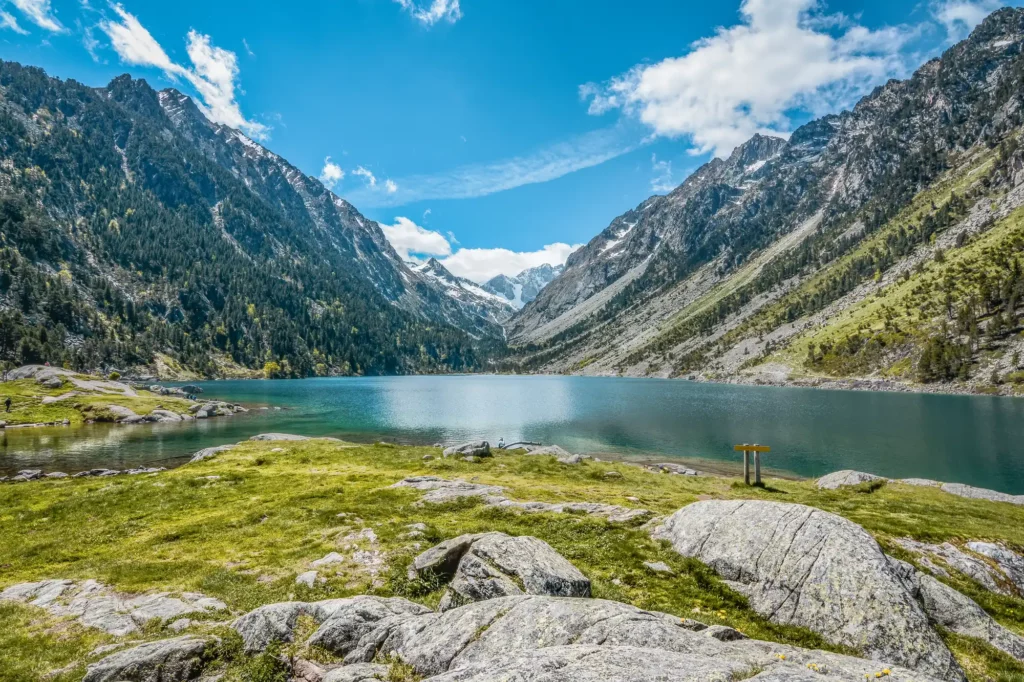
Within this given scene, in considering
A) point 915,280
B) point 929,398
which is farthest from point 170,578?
point 915,280

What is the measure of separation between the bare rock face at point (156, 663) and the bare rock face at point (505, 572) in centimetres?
684

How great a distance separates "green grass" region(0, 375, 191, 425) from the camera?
282 ft

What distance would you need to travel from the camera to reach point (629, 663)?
8.32 meters

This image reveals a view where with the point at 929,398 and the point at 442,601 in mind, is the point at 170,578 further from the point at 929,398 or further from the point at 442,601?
the point at 929,398

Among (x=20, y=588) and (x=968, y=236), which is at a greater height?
(x=968, y=236)

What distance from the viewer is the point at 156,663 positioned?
1129cm

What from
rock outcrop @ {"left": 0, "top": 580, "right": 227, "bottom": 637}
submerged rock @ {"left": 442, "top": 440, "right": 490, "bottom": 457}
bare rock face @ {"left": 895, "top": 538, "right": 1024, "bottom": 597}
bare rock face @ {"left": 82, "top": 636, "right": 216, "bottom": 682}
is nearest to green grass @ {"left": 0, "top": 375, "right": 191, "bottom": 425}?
submerged rock @ {"left": 442, "top": 440, "right": 490, "bottom": 457}

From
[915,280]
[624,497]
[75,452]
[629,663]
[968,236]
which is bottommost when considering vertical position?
[75,452]

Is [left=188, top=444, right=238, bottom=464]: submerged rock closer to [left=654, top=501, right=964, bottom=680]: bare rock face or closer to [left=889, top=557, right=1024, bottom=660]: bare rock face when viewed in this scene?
[left=654, top=501, right=964, bottom=680]: bare rock face

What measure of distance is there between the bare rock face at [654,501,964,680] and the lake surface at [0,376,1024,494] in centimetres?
4260

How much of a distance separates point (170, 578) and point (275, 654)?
11.0m

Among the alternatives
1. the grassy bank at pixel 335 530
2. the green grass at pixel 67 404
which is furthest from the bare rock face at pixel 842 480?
the green grass at pixel 67 404

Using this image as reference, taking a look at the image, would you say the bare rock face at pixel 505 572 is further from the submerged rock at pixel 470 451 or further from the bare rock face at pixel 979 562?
the submerged rock at pixel 470 451

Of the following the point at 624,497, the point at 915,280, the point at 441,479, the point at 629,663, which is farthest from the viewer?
the point at 915,280
